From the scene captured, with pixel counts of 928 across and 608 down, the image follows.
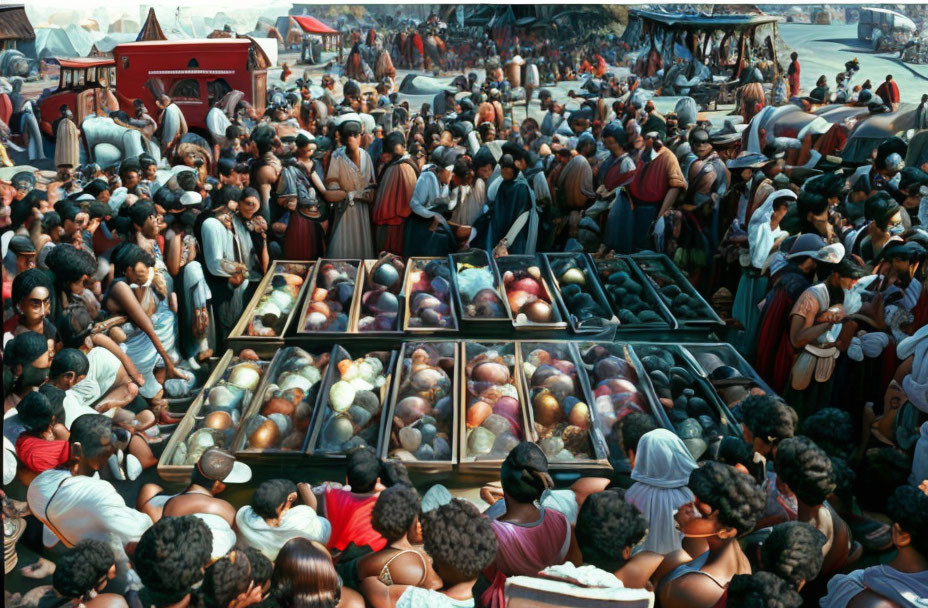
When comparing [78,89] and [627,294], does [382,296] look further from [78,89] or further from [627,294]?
[78,89]

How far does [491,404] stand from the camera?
20.6 feet

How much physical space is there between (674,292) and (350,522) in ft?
11.6

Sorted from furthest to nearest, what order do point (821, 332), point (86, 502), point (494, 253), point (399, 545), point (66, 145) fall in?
point (494, 253)
point (66, 145)
point (821, 332)
point (86, 502)
point (399, 545)

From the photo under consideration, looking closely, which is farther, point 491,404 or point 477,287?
point 477,287

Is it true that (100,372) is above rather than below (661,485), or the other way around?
above

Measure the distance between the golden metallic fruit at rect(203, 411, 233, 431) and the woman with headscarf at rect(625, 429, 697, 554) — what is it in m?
2.79

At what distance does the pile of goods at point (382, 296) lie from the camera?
7.12 meters

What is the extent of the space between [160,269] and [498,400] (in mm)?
2777

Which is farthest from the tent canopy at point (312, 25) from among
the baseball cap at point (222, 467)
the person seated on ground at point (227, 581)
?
the person seated on ground at point (227, 581)

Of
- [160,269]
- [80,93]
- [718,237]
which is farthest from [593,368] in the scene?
[80,93]

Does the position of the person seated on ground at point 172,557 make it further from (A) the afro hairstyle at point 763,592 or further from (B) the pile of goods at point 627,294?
(B) the pile of goods at point 627,294

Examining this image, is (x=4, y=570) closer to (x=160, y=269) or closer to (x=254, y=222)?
(x=160, y=269)

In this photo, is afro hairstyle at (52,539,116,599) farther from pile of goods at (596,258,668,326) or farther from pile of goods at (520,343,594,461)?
pile of goods at (596,258,668,326)

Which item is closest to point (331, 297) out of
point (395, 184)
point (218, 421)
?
point (395, 184)
